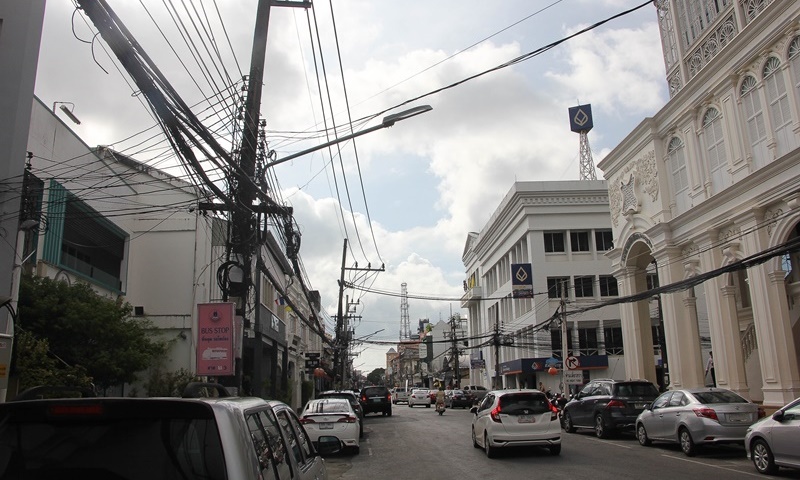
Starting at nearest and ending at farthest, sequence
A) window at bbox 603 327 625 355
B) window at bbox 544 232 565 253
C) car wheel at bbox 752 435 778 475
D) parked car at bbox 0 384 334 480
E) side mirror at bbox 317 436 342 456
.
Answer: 1. parked car at bbox 0 384 334 480
2. side mirror at bbox 317 436 342 456
3. car wheel at bbox 752 435 778 475
4. window at bbox 603 327 625 355
5. window at bbox 544 232 565 253

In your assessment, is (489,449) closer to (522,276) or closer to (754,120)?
(754,120)

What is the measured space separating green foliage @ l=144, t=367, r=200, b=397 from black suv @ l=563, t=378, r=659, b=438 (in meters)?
11.6

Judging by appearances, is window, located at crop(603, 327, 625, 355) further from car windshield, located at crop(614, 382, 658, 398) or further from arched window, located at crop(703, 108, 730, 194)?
car windshield, located at crop(614, 382, 658, 398)

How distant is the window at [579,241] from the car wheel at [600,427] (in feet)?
111

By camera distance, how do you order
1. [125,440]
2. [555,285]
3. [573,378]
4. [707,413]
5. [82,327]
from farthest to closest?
[555,285], [573,378], [82,327], [707,413], [125,440]

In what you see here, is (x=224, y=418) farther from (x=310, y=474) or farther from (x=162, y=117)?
(x=162, y=117)

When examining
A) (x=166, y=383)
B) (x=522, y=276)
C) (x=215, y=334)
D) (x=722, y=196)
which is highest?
(x=522, y=276)

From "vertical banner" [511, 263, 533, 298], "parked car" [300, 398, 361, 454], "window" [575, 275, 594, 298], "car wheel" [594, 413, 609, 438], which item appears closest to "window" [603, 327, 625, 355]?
"window" [575, 275, 594, 298]

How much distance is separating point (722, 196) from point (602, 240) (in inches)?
1217

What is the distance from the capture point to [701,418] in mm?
13648

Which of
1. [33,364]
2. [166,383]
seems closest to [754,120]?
[166,383]

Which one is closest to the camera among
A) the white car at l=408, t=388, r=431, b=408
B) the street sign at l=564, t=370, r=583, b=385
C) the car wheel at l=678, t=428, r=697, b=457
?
A: the car wheel at l=678, t=428, r=697, b=457

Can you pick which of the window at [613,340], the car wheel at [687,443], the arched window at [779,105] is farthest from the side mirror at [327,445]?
the window at [613,340]

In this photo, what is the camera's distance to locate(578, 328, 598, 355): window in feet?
159
